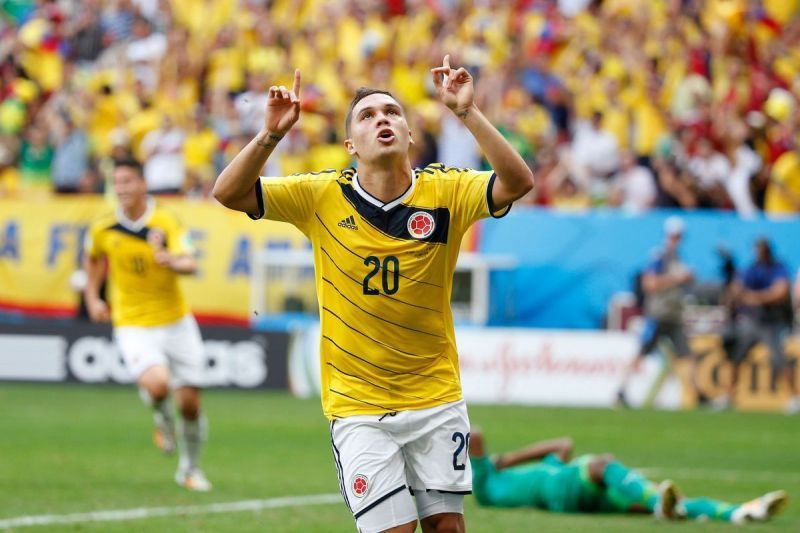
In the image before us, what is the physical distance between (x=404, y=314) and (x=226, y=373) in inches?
617

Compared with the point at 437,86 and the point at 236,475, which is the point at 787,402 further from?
the point at 437,86

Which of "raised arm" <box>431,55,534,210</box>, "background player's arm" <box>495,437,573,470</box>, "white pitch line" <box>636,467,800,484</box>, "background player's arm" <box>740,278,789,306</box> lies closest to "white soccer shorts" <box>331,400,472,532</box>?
"raised arm" <box>431,55,534,210</box>

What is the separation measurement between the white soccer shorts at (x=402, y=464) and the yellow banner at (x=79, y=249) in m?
15.6

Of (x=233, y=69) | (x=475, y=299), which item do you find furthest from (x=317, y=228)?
(x=233, y=69)

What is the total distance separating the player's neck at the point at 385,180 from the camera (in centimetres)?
680

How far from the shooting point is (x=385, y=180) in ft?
22.4

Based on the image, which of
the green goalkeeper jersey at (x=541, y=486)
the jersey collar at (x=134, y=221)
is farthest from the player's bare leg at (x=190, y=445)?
the green goalkeeper jersey at (x=541, y=486)

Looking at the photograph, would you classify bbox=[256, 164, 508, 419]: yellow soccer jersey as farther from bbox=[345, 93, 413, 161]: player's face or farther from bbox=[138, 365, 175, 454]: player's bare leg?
bbox=[138, 365, 175, 454]: player's bare leg

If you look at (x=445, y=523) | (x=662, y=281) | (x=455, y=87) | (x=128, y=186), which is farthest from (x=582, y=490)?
(x=662, y=281)

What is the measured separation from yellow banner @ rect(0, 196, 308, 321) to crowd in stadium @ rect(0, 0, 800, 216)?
2.78 feet

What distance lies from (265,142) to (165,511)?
4.81m

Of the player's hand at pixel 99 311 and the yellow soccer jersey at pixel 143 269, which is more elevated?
the yellow soccer jersey at pixel 143 269

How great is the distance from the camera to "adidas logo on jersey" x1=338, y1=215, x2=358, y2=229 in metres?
6.82

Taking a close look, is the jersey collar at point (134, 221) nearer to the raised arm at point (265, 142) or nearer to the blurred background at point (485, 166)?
the blurred background at point (485, 166)
